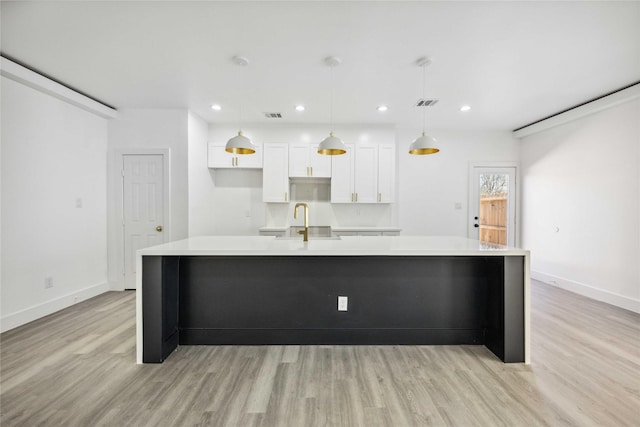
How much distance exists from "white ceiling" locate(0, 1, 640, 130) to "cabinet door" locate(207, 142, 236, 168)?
0.96 m

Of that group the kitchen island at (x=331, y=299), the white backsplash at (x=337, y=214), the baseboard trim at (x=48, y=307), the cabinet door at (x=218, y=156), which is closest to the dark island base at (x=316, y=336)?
the kitchen island at (x=331, y=299)

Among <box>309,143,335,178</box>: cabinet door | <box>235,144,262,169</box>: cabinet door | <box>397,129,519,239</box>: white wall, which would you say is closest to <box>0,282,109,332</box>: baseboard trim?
<box>235,144,262,169</box>: cabinet door

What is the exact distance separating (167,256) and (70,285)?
96.2 inches

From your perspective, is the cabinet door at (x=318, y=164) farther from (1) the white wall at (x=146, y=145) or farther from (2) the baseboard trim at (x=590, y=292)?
(2) the baseboard trim at (x=590, y=292)

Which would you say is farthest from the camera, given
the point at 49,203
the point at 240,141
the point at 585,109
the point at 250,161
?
the point at 250,161

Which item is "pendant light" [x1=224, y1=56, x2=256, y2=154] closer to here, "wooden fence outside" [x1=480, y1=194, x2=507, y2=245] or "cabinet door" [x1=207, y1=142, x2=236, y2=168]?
"cabinet door" [x1=207, y1=142, x2=236, y2=168]

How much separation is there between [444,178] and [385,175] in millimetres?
1303

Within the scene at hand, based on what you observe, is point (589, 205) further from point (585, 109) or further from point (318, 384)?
point (318, 384)

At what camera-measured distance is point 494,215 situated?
5707 millimetres

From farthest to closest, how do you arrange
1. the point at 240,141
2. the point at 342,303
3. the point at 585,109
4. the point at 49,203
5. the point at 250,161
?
1. the point at 250,161
2. the point at 585,109
3. the point at 49,203
4. the point at 240,141
5. the point at 342,303

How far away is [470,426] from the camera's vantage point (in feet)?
5.41

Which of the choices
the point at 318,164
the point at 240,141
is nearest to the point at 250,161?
the point at 318,164

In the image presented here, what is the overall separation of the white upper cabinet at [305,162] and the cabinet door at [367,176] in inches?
20.8

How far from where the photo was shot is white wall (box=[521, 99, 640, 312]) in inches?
147
